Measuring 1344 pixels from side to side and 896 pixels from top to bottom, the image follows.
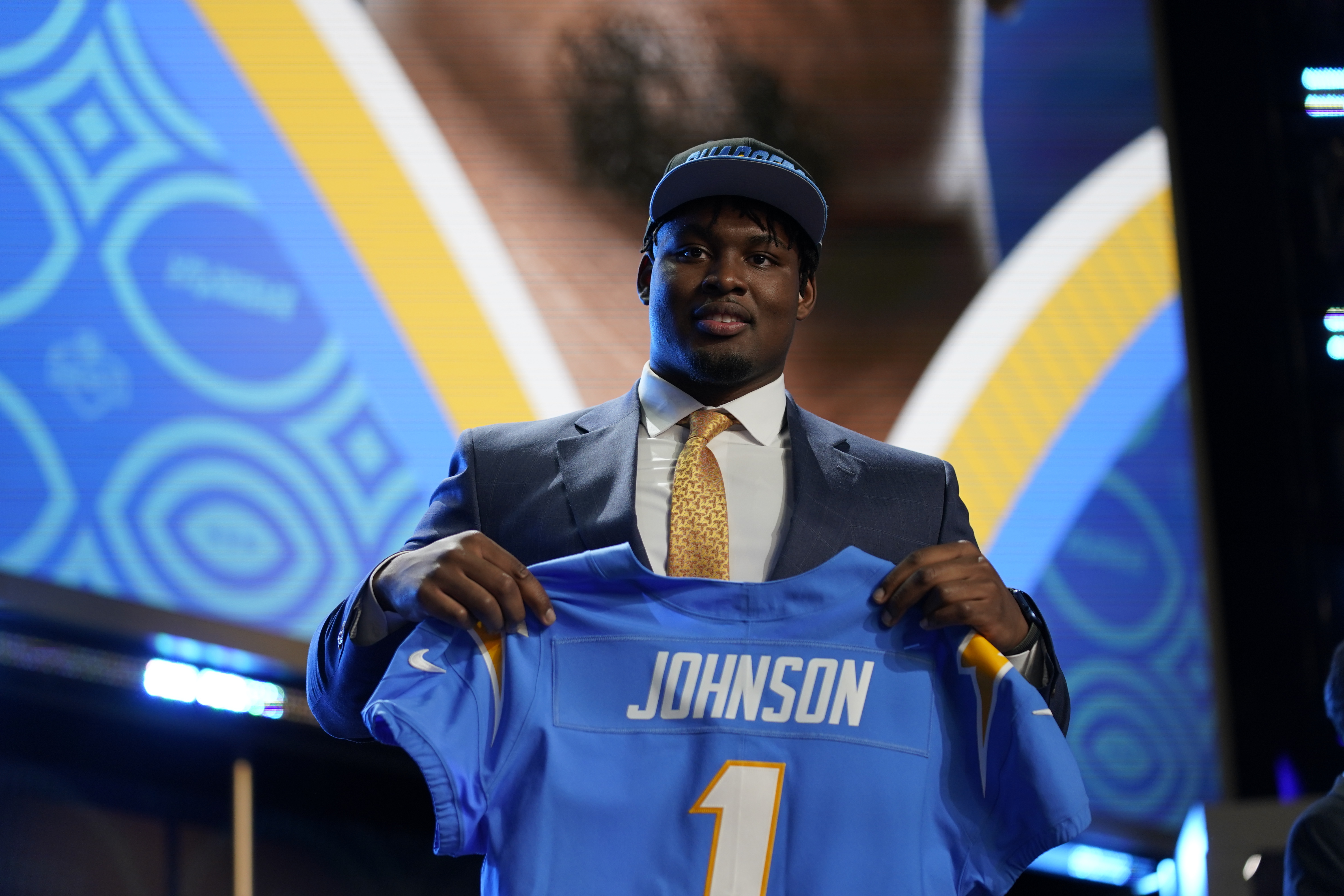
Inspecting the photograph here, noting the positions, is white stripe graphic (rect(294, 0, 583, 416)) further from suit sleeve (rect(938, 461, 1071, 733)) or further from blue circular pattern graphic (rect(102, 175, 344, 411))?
suit sleeve (rect(938, 461, 1071, 733))

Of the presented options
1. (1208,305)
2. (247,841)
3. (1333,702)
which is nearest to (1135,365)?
(1208,305)

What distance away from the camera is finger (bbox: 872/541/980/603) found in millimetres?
1367

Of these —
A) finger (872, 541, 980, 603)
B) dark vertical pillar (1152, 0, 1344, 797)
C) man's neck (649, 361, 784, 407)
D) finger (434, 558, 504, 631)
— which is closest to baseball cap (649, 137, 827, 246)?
man's neck (649, 361, 784, 407)

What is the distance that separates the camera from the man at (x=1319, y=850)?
2086 millimetres

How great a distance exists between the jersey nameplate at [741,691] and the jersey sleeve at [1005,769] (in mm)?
52

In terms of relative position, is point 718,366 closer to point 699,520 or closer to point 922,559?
point 699,520

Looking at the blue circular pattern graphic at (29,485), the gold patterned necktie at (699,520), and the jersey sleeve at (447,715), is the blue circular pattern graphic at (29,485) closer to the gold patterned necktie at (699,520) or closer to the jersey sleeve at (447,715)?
the jersey sleeve at (447,715)

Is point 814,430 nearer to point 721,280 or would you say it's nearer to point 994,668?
point 721,280

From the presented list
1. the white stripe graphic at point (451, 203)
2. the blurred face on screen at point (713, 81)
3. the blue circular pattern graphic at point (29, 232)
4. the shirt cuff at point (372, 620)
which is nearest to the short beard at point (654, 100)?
the blurred face on screen at point (713, 81)

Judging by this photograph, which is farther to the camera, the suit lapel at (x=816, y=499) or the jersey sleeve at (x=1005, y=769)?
the suit lapel at (x=816, y=499)

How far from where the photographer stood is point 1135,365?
440cm

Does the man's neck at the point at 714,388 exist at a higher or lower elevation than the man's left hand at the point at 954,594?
higher

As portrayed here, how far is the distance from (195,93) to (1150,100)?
11.3 feet

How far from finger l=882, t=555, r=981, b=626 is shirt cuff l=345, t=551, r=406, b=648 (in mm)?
581
